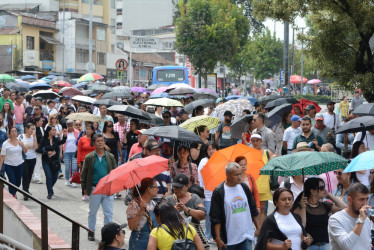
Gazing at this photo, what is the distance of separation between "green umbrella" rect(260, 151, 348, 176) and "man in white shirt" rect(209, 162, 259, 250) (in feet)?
1.23

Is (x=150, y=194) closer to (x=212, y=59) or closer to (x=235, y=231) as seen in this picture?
(x=235, y=231)

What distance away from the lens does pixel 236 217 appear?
789 centimetres

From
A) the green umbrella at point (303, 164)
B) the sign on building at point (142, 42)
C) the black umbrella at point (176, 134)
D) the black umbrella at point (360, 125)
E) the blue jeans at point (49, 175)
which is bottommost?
the blue jeans at point (49, 175)

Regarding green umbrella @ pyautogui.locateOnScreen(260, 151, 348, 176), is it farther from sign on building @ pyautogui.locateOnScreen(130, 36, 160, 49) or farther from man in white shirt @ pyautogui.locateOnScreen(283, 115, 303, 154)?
sign on building @ pyautogui.locateOnScreen(130, 36, 160, 49)

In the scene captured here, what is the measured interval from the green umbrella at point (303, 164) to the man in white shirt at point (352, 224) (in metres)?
1.21

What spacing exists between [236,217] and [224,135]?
8066 millimetres

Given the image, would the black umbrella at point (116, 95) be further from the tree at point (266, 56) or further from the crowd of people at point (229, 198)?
the tree at point (266, 56)

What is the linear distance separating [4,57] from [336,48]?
56.1 meters

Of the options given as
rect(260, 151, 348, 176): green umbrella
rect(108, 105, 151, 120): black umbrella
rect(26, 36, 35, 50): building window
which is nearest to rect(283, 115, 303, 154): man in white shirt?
rect(108, 105, 151, 120): black umbrella

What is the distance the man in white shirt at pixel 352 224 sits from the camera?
6513 millimetres

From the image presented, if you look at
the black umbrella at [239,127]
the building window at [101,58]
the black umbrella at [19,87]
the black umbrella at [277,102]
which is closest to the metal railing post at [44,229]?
the black umbrella at [239,127]

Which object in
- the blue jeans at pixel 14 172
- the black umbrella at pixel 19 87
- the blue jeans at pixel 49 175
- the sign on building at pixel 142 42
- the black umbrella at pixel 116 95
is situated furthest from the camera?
the sign on building at pixel 142 42

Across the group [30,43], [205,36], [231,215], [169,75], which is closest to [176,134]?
[231,215]

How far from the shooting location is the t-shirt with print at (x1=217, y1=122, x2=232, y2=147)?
622 inches
